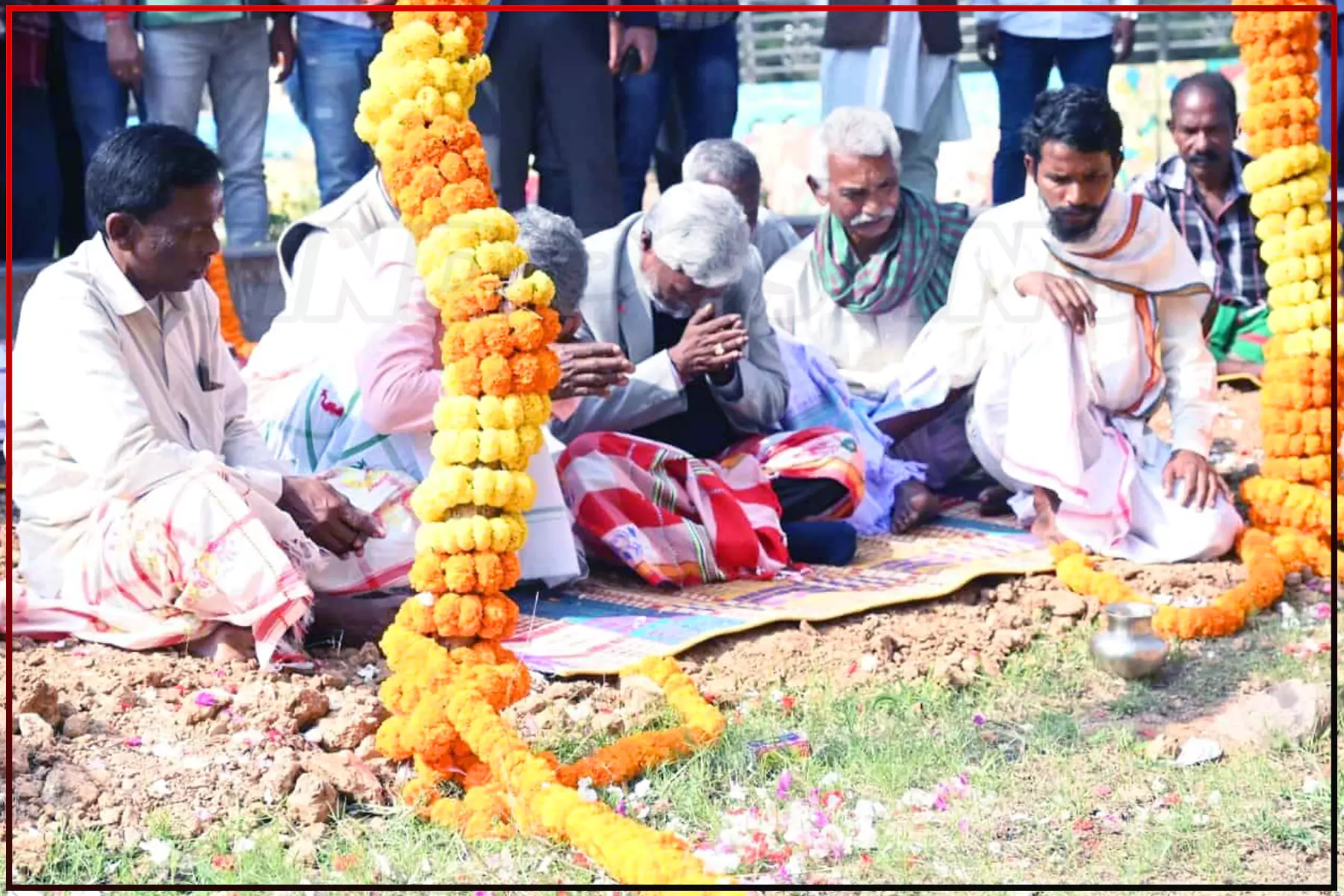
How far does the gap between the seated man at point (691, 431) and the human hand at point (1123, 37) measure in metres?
3.56

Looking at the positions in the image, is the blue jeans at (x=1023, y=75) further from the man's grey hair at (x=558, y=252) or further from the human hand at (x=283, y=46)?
the man's grey hair at (x=558, y=252)

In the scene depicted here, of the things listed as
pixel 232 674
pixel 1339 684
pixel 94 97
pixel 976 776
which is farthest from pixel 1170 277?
pixel 94 97

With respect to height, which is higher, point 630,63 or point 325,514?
point 630,63

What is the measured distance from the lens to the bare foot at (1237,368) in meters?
8.30

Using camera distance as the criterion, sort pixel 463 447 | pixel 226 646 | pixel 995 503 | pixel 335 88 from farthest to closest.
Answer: pixel 335 88
pixel 995 503
pixel 226 646
pixel 463 447

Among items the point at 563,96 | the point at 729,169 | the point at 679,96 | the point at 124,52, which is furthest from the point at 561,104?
the point at 124,52

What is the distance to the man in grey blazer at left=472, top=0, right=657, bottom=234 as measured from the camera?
7.00 m

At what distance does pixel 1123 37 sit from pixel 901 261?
2.62m

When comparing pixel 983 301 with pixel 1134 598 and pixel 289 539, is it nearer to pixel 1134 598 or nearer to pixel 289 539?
pixel 1134 598

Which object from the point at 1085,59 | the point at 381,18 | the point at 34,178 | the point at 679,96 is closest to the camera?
the point at 381,18

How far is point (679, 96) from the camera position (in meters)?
8.15

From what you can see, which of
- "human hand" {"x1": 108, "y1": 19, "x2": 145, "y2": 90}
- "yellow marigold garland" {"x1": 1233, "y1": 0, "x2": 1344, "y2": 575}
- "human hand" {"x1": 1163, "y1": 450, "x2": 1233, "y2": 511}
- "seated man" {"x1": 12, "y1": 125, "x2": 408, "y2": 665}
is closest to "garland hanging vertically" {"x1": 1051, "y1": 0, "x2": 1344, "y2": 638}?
"yellow marigold garland" {"x1": 1233, "y1": 0, "x2": 1344, "y2": 575}

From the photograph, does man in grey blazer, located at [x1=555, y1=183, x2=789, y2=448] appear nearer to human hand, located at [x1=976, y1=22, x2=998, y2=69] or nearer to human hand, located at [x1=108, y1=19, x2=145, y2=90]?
human hand, located at [x1=108, y1=19, x2=145, y2=90]

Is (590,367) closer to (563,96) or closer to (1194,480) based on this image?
(1194,480)
